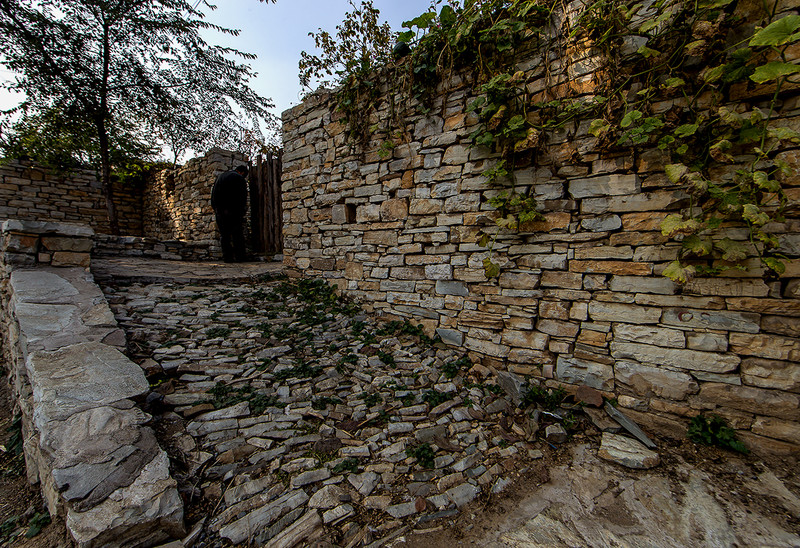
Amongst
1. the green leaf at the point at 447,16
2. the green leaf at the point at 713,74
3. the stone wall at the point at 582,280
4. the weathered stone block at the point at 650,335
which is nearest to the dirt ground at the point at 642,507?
the stone wall at the point at 582,280

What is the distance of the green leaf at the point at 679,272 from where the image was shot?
1.92 metres

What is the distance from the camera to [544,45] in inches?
99.4

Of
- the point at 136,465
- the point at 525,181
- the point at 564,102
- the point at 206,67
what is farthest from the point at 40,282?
the point at 206,67

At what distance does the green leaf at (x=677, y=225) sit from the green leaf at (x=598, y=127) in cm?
69

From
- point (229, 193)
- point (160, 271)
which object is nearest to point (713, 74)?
point (160, 271)

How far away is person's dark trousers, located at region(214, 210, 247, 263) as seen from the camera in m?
6.27

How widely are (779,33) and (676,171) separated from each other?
2.23 ft

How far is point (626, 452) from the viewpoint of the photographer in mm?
1972

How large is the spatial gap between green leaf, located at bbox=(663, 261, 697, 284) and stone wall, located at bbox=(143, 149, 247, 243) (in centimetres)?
761

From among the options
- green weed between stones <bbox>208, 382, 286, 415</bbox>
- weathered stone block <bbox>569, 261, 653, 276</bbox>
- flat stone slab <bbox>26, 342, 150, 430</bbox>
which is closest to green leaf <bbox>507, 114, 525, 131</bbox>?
weathered stone block <bbox>569, 261, 653, 276</bbox>

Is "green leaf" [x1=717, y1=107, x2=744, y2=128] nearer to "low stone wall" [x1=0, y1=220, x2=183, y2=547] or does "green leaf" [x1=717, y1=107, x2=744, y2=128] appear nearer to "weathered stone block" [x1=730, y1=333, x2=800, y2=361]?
"weathered stone block" [x1=730, y1=333, x2=800, y2=361]

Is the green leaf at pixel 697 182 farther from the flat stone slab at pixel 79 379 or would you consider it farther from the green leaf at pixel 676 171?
the flat stone slab at pixel 79 379

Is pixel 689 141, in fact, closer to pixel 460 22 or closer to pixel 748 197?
pixel 748 197

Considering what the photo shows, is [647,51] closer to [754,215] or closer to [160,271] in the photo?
[754,215]
